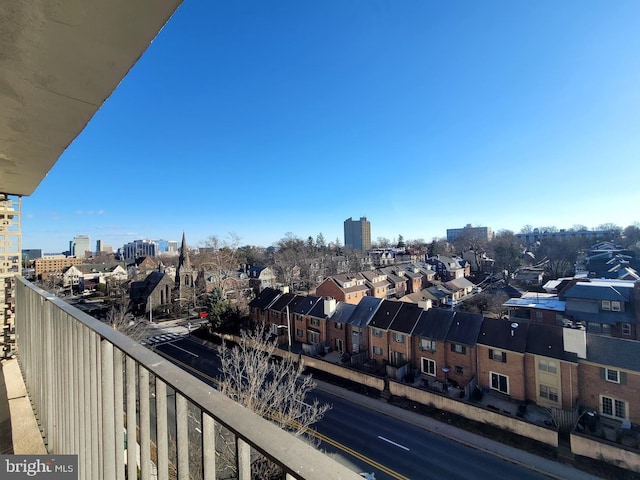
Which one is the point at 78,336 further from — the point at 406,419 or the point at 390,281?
the point at 390,281

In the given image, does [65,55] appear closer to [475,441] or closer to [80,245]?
[475,441]

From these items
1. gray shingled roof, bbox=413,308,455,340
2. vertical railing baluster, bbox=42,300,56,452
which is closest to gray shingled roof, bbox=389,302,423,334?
gray shingled roof, bbox=413,308,455,340

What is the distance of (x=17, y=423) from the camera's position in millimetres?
2613

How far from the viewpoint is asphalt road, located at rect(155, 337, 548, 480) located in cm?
862

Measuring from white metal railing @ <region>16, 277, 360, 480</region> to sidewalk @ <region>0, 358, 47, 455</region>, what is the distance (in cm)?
11

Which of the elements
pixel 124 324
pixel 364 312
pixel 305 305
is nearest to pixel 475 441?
pixel 364 312

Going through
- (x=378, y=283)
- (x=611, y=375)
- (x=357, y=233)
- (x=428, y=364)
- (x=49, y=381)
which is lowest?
Result: (x=428, y=364)

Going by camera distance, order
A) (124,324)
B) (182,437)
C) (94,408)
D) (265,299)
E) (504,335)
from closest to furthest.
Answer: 1. (182,437)
2. (94,408)
3. (504,335)
4. (124,324)
5. (265,299)

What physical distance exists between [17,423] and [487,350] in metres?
14.6

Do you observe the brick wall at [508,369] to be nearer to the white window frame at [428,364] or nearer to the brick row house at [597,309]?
the white window frame at [428,364]

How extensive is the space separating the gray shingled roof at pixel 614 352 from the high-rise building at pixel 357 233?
7266 cm

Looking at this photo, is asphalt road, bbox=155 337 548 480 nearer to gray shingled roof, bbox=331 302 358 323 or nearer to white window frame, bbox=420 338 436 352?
white window frame, bbox=420 338 436 352

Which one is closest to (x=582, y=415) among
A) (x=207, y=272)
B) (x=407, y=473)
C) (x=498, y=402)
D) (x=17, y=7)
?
(x=498, y=402)

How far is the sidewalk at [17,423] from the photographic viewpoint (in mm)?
2342
